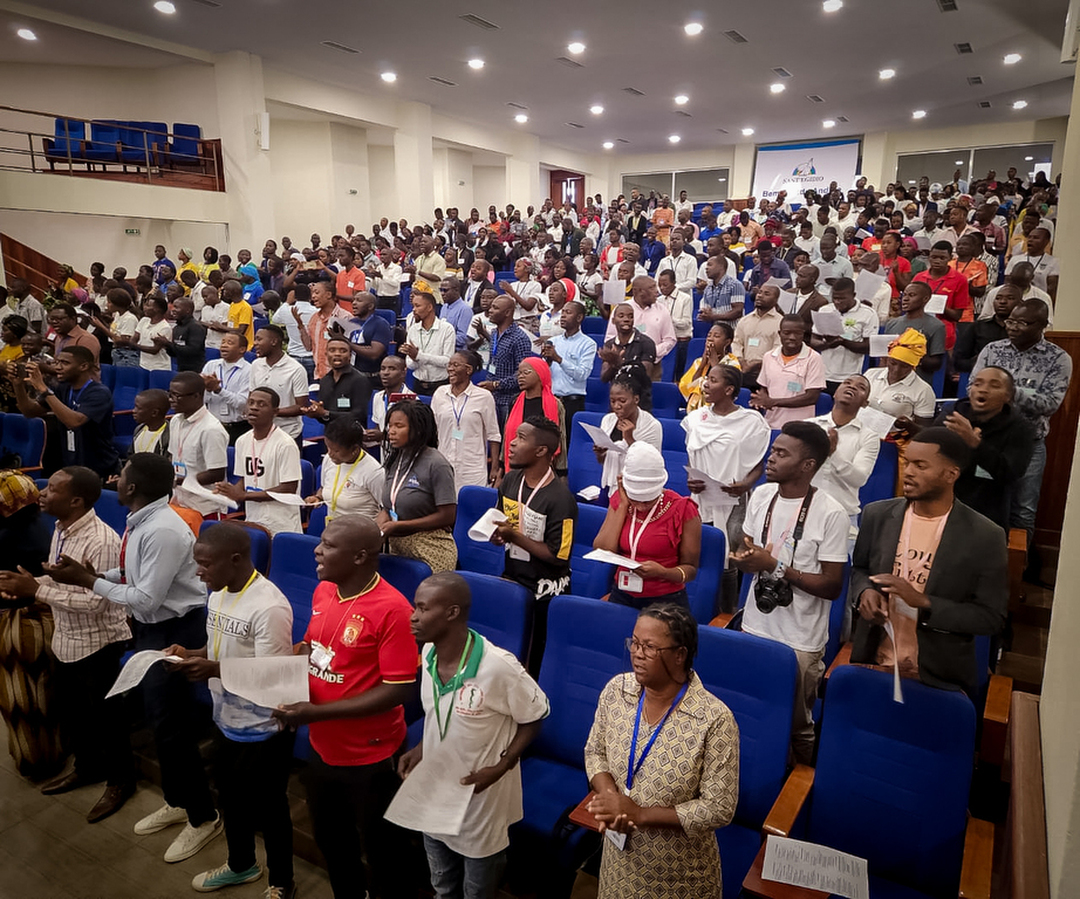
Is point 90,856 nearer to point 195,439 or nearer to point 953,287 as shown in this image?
point 195,439

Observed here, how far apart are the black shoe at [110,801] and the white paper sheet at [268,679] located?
1578 millimetres

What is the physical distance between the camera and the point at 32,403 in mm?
5652

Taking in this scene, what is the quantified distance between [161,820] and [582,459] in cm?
317

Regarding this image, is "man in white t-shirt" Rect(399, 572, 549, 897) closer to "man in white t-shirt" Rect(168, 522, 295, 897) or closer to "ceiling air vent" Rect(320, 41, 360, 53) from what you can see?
"man in white t-shirt" Rect(168, 522, 295, 897)

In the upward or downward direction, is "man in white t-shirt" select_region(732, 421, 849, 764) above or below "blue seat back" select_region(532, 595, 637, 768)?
above

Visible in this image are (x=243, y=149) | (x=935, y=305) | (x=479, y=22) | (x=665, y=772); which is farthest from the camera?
(x=243, y=149)

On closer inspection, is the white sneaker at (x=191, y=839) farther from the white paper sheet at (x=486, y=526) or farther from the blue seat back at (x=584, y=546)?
the blue seat back at (x=584, y=546)

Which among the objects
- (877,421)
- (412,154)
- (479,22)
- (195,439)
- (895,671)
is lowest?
(895,671)

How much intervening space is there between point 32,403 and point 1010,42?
15294mm

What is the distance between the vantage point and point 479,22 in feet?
37.6

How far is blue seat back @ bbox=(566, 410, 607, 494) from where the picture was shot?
5082mm

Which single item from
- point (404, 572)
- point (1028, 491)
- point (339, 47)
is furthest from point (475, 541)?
point (339, 47)

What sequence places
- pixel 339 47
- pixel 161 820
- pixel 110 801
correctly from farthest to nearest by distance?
pixel 339 47 → pixel 110 801 → pixel 161 820

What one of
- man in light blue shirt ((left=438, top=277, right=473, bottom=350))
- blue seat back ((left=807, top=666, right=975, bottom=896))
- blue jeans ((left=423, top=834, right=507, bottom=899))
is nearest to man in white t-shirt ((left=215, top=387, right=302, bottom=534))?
blue jeans ((left=423, top=834, right=507, bottom=899))
